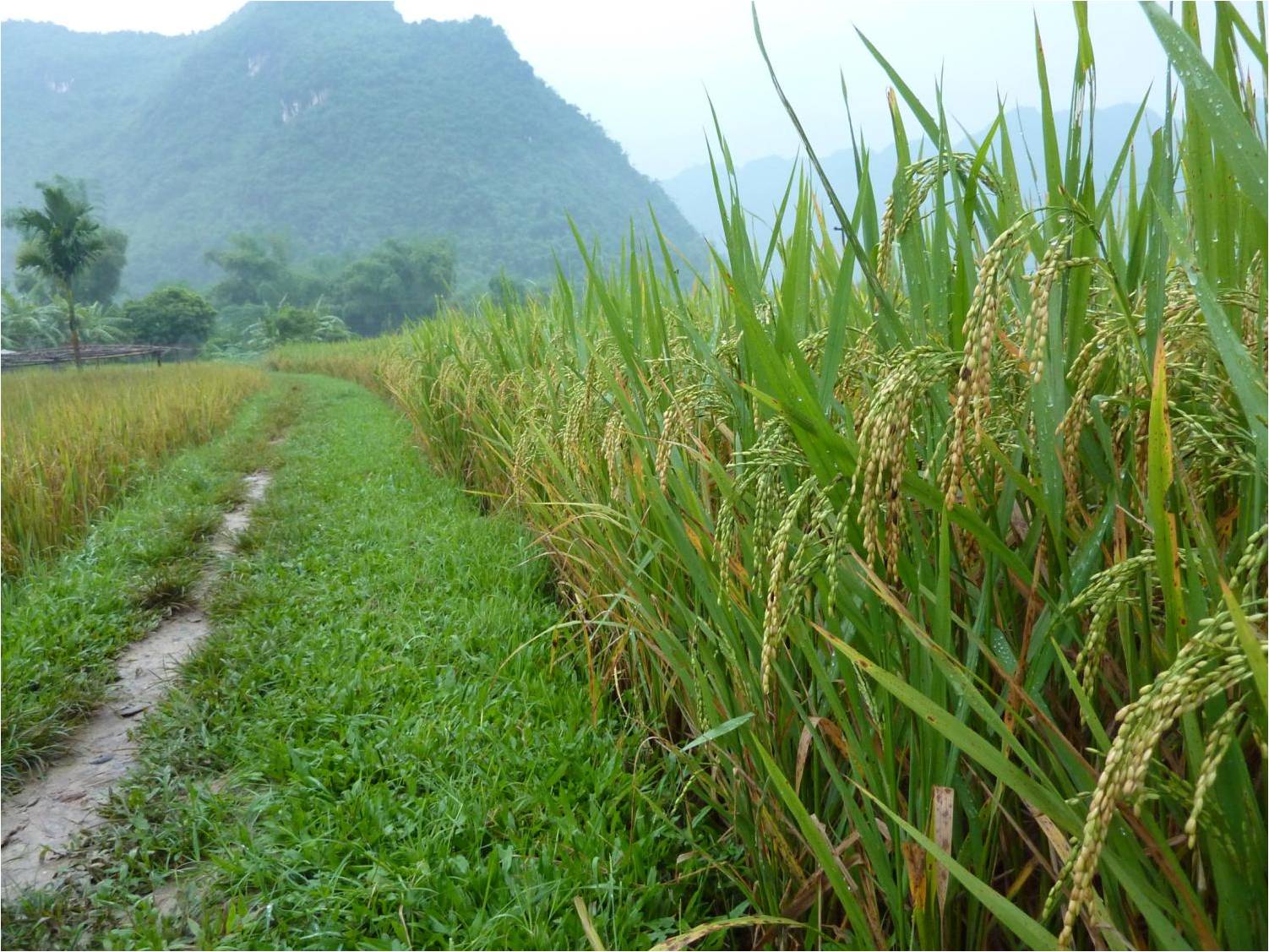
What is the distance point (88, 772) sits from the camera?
8.70 feet

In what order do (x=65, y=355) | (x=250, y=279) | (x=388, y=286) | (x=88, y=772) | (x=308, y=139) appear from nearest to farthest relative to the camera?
(x=88, y=772) < (x=65, y=355) < (x=388, y=286) < (x=250, y=279) < (x=308, y=139)

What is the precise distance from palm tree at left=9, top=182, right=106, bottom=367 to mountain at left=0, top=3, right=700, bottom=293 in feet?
126

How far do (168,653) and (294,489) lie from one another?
3.02 m

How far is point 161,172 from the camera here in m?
91.6

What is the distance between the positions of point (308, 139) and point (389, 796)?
110m

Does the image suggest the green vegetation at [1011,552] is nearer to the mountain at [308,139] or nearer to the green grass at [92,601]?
the green grass at [92,601]

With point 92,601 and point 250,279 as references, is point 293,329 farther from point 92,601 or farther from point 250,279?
point 92,601

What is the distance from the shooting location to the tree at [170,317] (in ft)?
150

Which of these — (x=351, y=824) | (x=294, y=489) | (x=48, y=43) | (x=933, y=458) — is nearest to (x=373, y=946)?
(x=351, y=824)

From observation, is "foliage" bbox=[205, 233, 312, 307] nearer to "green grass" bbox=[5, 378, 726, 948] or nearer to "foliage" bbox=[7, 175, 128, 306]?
"foliage" bbox=[7, 175, 128, 306]

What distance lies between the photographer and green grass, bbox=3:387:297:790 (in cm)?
281

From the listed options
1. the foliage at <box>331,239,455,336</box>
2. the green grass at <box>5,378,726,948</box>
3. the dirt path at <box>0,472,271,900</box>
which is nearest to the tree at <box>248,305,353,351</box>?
the foliage at <box>331,239,455,336</box>

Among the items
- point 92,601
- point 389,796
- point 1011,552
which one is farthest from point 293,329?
point 1011,552

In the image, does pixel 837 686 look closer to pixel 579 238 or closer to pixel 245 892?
pixel 245 892
